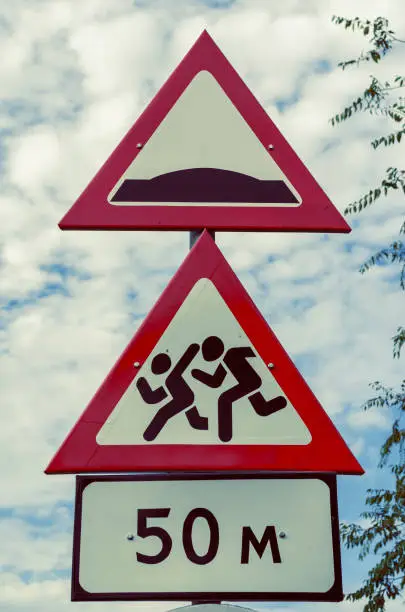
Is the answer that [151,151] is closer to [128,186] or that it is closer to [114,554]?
[128,186]

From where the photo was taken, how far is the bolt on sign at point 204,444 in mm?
2055

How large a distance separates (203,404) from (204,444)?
102mm

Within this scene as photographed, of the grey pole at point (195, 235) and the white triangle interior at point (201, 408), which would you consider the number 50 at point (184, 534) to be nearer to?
the white triangle interior at point (201, 408)

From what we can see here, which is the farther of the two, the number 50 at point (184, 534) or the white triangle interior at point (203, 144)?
the white triangle interior at point (203, 144)

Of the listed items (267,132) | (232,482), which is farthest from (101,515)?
(267,132)

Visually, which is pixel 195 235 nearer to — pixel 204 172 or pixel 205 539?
pixel 204 172

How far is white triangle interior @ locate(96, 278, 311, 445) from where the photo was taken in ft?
7.04

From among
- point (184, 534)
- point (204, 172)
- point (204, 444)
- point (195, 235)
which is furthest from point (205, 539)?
point (204, 172)

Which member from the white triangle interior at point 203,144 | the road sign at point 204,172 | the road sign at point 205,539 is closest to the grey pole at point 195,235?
the road sign at point 204,172

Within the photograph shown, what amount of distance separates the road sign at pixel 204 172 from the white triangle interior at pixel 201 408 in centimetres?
31

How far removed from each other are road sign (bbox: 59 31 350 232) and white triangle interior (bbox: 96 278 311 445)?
0.31 metres

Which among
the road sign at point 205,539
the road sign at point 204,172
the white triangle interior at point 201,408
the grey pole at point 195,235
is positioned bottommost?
the road sign at point 205,539

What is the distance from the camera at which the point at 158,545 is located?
2059 millimetres

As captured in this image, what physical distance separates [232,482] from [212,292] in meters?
0.50
